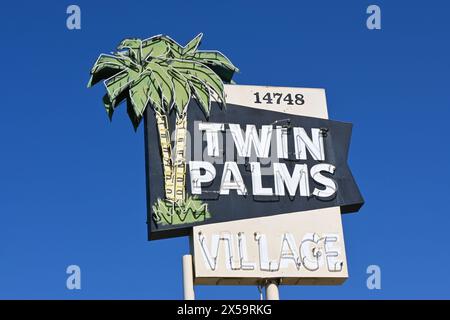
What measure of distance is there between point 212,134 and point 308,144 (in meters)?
2.82

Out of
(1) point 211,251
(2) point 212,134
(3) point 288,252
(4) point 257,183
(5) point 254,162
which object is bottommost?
(3) point 288,252

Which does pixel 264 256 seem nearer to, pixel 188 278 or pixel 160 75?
pixel 188 278

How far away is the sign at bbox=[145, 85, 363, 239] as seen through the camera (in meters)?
27.1

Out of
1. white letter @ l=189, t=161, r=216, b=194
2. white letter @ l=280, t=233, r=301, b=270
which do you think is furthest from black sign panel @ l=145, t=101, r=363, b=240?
white letter @ l=280, t=233, r=301, b=270

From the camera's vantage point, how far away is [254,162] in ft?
92.3

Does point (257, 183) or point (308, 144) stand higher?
Answer: point (308, 144)

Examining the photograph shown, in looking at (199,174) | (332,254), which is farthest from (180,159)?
(332,254)

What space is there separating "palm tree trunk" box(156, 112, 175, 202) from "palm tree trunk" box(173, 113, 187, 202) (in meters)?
0.14

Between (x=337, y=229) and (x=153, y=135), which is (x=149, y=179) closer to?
(x=153, y=135)

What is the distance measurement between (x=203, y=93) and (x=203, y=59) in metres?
1.12

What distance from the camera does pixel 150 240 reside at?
2683cm
